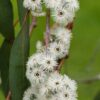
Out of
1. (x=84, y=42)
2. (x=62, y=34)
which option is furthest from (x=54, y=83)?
(x=84, y=42)

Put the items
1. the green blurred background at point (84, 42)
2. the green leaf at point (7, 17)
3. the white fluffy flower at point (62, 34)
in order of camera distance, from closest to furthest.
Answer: the white fluffy flower at point (62, 34), the green leaf at point (7, 17), the green blurred background at point (84, 42)

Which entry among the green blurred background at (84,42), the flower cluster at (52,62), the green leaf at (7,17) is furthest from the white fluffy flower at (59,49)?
the green blurred background at (84,42)

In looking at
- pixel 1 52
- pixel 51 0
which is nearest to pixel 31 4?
pixel 51 0

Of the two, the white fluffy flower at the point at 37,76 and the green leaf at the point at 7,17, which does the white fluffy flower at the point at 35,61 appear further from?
the green leaf at the point at 7,17

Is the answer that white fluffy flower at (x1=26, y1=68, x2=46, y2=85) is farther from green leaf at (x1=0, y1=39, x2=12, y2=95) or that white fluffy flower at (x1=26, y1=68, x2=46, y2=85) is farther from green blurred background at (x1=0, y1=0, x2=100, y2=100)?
green blurred background at (x1=0, y1=0, x2=100, y2=100)

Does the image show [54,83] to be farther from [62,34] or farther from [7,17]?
[7,17]

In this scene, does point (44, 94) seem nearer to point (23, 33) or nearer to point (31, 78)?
point (31, 78)
